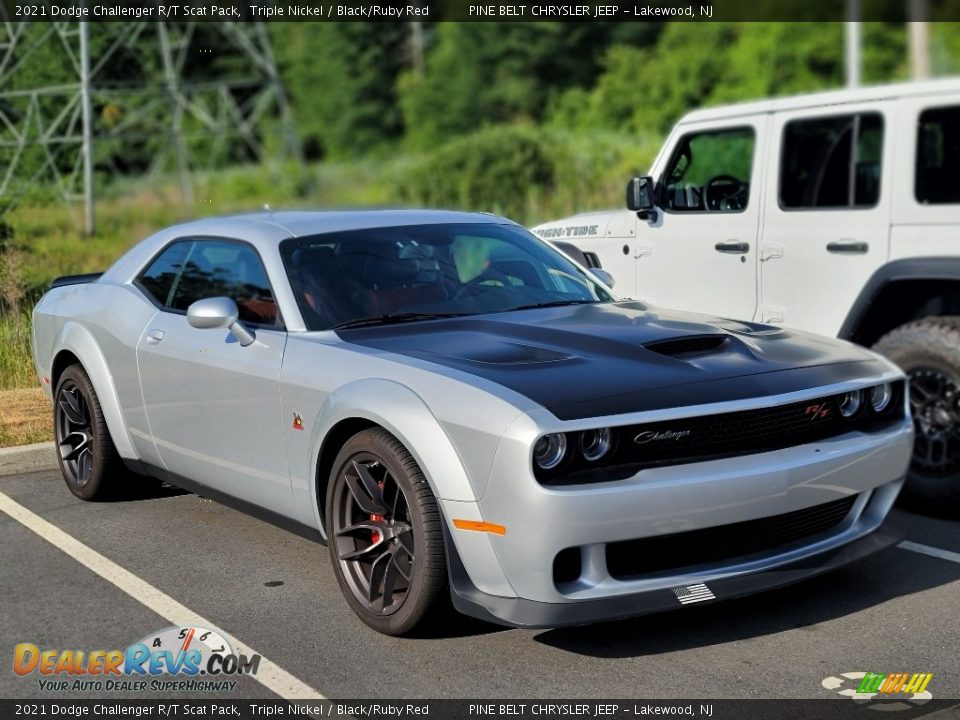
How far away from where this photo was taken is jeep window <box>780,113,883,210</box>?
23.3 feet

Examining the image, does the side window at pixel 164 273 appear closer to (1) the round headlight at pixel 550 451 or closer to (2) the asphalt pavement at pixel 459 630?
(2) the asphalt pavement at pixel 459 630

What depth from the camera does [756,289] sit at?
7.57 meters

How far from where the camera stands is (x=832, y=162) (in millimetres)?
7312

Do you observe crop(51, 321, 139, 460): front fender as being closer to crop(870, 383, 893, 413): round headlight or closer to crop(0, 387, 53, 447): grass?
crop(0, 387, 53, 447): grass

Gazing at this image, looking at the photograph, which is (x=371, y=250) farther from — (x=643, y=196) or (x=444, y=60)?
(x=444, y=60)

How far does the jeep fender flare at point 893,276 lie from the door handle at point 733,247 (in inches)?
32.0

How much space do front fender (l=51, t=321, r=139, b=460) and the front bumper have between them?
2.64 metres

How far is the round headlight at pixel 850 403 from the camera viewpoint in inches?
198

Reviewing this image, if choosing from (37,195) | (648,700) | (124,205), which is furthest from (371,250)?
(124,205)

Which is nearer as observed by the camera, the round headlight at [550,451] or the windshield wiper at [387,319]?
the round headlight at [550,451]

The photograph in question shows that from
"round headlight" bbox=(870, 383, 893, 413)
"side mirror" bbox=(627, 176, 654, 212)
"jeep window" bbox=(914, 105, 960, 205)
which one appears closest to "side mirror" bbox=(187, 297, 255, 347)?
"round headlight" bbox=(870, 383, 893, 413)

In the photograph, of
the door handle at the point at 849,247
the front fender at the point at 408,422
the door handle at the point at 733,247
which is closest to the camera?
the front fender at the point at 408,422

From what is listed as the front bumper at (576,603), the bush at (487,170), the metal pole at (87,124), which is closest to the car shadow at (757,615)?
the front bumper at (576,603)

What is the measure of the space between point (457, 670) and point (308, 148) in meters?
68.9
